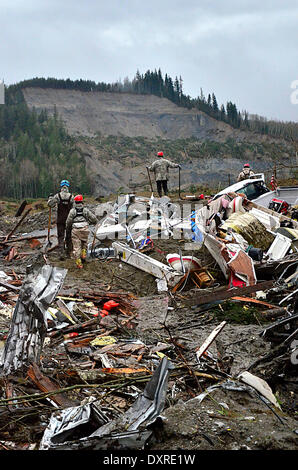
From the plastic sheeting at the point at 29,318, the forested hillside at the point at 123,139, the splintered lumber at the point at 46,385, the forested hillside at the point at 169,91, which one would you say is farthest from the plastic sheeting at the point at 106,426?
the forested hillside at the point at 169,91

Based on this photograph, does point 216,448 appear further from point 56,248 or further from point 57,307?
point 56,248

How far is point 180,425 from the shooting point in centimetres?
325

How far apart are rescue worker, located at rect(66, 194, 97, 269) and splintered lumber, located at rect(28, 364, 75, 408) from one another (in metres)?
6.28

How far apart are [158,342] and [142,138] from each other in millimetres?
80473

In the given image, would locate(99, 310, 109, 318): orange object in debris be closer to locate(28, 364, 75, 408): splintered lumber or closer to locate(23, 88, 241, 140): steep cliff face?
locate(28, 364, 75, 408): splintered lumber

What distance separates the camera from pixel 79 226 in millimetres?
10625

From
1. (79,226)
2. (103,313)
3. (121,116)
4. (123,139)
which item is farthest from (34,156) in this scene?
(103,313)

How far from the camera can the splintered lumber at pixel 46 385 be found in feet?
11.9

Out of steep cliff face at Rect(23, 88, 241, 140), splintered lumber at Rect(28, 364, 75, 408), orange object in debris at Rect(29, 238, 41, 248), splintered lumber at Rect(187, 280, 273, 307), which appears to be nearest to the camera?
splintered lumber at Rect(28, 364, 75, 408)

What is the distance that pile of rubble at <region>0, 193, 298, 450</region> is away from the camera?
3227 mm

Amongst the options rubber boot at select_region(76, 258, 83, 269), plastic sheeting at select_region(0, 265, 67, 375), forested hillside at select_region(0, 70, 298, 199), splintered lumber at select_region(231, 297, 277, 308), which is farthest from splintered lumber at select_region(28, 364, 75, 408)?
forested hillside at select_region(0, 70, 298, 199)

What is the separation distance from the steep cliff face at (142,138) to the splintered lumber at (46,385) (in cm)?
4498

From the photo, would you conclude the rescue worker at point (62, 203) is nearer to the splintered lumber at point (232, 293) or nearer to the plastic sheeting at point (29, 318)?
the splintered lumber at point (232, 293)
